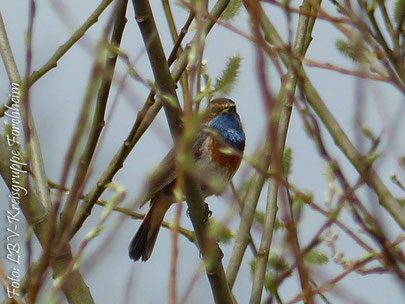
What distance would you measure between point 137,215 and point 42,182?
0.64m

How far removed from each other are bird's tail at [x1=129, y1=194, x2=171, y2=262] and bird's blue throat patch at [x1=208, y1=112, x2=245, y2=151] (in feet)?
2.09

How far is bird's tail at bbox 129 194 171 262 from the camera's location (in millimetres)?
4398

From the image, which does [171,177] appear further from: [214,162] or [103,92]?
[103,92]

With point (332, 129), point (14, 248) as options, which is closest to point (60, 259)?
point (14, 248)

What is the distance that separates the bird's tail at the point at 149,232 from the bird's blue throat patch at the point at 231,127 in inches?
25.0

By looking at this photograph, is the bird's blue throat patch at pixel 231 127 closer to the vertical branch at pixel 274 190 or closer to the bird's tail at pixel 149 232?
the bird's tail at pixel 149 232

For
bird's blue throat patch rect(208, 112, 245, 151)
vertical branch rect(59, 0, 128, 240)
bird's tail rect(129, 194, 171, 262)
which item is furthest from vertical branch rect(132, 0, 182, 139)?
bird's blue throat patch rect(208, 112, 245, 151)

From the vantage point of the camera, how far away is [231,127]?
5043 mm

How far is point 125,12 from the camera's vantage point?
8.18 feet

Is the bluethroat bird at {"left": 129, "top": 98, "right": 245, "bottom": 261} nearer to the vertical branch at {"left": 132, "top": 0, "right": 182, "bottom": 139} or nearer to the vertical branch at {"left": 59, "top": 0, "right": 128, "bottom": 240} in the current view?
the vertical branch at {"left": 59, "top": 0, "right": 128, "bottom": 240}

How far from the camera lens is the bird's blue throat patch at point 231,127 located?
16.4 feet

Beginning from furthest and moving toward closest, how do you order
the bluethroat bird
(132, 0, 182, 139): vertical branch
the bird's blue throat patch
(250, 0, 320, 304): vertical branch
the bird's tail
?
the bird's blue throat patch, the bird's tail, the bluethroat bird, (250, 0, 320, 304): vertical branch, (132, 0, 182, 139): vertical branch

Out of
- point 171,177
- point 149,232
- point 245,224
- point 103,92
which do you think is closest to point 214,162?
point 171,177

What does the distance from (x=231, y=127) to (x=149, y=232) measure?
0.93 meters
